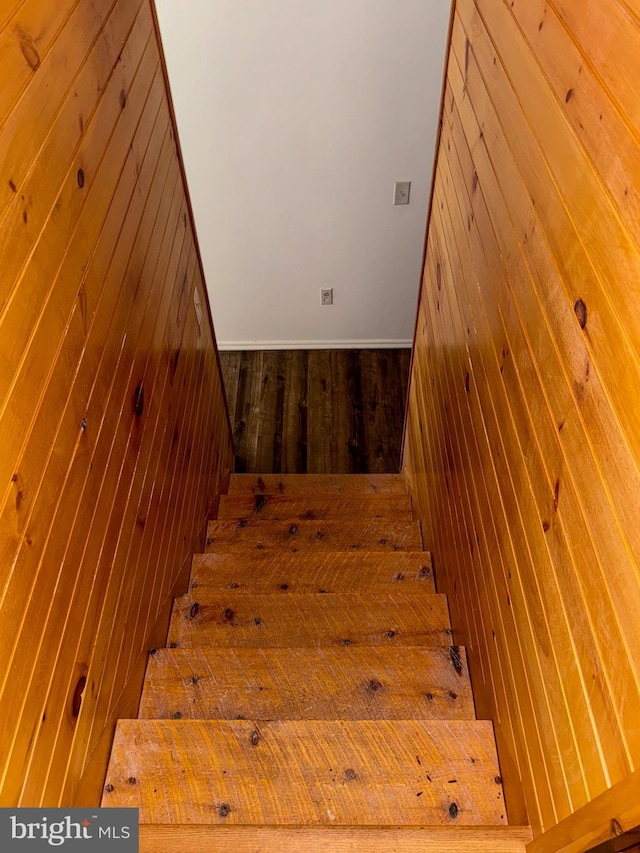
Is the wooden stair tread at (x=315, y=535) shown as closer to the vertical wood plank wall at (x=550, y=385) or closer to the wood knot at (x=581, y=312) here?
the vertical wood plank wall at (x=550, y=385)

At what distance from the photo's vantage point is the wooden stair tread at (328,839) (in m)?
1.23

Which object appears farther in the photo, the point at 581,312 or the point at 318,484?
the point at 318,484

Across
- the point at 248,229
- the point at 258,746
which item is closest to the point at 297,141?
the point at 248,229

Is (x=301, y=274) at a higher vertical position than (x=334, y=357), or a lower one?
higher

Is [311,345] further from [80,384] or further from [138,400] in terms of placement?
[80,384]

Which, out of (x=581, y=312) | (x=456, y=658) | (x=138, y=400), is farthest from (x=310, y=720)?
(x=581, y=312)

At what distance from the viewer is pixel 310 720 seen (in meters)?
1.56

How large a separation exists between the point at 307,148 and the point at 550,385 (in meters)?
2.80

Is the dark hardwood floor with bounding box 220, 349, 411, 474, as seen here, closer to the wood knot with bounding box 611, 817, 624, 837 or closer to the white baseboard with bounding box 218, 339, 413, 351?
the white baseboard with bounding box 218, 339, 413, 351

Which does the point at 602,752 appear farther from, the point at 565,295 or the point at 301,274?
the point at 301,274

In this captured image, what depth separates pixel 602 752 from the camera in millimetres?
935

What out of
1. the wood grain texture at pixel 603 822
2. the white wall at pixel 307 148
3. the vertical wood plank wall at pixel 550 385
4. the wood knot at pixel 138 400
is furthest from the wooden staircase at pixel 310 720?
the white wall at pixel 307 148

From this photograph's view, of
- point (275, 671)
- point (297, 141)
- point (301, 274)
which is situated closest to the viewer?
point (275, 671)

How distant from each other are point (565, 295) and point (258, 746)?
47.8 inches
